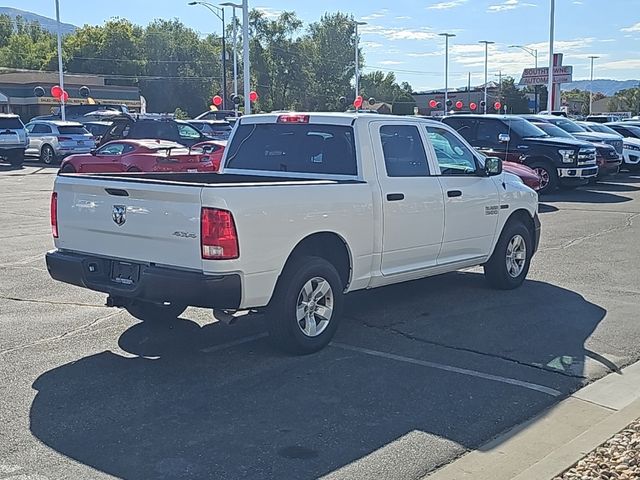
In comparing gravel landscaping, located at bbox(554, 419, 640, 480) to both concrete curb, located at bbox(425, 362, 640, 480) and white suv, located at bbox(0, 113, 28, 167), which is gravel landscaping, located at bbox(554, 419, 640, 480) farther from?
white suv, located at bbox(0, 113, 28, 167)

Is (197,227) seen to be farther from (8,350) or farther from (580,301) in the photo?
(580,301)

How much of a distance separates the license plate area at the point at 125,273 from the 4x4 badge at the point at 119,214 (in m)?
0.32

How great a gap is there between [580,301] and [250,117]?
388 centimetres

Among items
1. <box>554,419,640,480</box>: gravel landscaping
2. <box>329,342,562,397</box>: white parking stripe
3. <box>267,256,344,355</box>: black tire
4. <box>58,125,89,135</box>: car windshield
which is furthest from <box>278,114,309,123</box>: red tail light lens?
<box>58,125,89,135</box>: car windshield

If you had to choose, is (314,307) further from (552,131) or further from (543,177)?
(552,131)

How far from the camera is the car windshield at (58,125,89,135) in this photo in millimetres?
31281

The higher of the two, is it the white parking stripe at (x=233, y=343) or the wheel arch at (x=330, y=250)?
the wheel arch at (x=330, y=250)

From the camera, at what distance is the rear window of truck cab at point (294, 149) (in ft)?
24.0

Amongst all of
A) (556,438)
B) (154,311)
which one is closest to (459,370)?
(556,438)

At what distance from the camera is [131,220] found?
6.15 metres

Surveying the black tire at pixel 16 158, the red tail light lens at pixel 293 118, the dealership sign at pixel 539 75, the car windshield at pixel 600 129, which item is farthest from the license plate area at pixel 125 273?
the dealership sign at pixel 539 75

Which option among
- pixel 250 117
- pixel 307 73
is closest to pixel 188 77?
pixel 307 73

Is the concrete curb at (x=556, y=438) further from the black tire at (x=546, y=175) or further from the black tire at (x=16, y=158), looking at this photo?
the black tire at (x=16, y=158)

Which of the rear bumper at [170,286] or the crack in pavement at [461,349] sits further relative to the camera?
the crack in pavement at [461,349]
